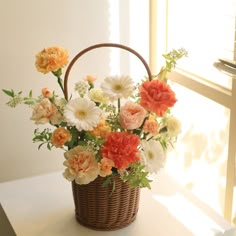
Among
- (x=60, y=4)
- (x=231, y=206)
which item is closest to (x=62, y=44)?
(x=60, y=4)

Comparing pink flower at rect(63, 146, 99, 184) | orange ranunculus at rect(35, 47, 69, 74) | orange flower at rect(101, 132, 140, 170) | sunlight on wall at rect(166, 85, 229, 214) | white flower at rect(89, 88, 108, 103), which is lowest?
sunlight on wall at rect(166, 85, 229, 214)

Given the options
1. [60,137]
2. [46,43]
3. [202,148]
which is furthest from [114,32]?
[60,137]

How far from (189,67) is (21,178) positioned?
0.77 meters

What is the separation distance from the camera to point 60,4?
1.75 m

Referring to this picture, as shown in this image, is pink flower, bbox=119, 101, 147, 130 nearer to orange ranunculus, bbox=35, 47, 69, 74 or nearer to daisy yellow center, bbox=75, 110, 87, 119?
Result: daisy yellow center, bbox=75, 110, 87, 119

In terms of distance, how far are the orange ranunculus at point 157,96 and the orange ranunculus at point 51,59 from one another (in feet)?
→ 0.76

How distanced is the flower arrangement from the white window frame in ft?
1.07

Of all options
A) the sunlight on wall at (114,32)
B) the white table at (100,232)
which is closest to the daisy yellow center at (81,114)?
the white table at (100,232)

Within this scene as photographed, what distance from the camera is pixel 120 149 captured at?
1.16m

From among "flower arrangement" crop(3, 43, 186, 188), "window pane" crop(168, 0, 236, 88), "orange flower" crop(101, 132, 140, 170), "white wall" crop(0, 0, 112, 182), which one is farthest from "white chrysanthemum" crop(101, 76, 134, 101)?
"white wall" crop(0, 0, 112, 182)

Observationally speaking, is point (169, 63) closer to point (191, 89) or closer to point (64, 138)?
point (64, 138)

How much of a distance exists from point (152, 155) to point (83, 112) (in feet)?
0.69

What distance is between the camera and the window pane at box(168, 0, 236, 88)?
1.60 m

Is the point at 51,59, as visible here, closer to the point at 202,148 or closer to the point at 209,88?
the point at 209,88
